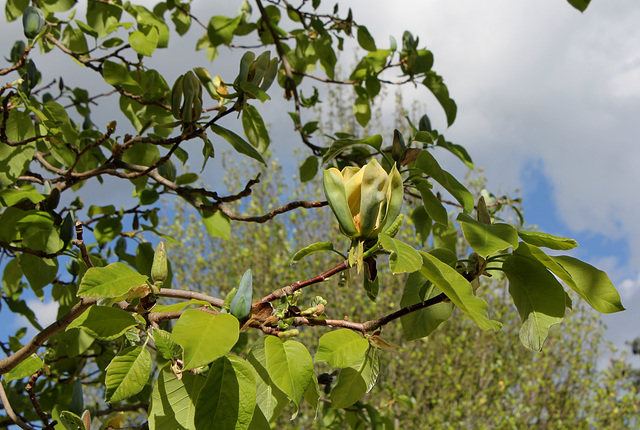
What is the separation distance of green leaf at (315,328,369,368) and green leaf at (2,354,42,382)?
0.49 metres

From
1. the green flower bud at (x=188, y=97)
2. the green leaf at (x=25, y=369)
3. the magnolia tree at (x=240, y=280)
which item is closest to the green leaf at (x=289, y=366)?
the magnolia tree at (x=240, y=280)

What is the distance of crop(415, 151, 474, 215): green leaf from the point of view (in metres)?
0.79

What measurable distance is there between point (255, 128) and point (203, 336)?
0.86 metres

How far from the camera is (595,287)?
2.00 ft

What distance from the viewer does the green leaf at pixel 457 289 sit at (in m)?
0.52

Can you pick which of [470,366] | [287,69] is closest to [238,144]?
[287,69]

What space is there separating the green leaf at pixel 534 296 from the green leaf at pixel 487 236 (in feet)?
0.10

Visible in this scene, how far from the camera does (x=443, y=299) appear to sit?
2.19 ft

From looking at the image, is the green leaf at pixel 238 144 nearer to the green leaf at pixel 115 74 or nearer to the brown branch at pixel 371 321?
the brown branch at pixel 371 321

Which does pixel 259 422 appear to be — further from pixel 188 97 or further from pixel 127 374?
pixel 188 97

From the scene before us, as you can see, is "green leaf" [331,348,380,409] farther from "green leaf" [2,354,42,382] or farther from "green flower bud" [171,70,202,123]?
"green flower bud" [171,70,202,123]

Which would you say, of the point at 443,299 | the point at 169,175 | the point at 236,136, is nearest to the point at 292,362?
the point at 443,299

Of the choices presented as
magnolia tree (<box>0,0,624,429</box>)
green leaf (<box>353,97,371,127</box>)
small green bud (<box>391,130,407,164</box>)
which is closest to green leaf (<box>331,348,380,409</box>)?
magnolia tree (<box>0,0,624,429</box>)

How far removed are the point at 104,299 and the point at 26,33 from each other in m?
1.09
